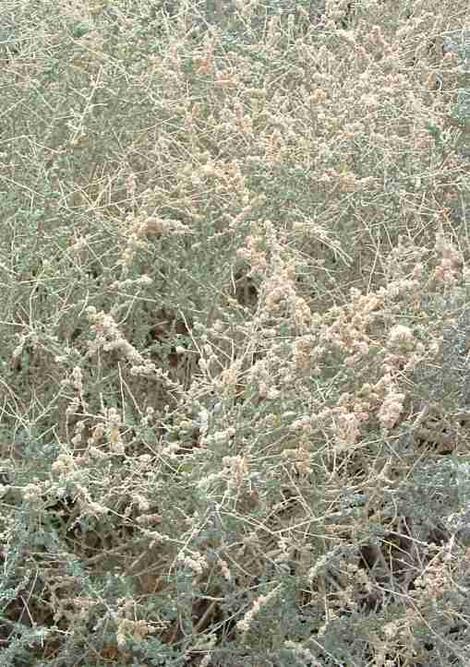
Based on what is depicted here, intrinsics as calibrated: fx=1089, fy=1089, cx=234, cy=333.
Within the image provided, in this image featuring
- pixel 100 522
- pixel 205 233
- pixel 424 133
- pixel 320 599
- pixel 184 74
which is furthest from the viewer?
pixel 184 74

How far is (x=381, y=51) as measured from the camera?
2.77 meters

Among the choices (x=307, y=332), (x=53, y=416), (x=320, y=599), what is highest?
(x=307, y=332)

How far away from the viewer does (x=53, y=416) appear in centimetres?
201

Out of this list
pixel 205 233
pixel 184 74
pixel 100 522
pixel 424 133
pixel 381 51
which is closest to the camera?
pixel 100 522

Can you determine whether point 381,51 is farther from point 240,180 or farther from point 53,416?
point 53,416

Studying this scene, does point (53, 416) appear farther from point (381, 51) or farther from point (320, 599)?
point (381, 51)

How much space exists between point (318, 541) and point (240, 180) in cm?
67

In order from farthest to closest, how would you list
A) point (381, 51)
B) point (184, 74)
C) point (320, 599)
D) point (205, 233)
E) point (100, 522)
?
1. point (381, 51)
2. point (184, 74)
3. point (205, 233)
4. point (100, 522)
5. point (320, 599)

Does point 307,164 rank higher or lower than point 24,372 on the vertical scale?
higher

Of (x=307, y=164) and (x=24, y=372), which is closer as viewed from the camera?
(x=24, y=372)

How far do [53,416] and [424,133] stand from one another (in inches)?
39.0

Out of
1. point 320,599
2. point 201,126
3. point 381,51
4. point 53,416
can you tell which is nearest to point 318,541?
point 320,599

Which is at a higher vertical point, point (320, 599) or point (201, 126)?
point (201, 126)

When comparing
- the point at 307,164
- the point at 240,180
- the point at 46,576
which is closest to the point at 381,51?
the point at 307,164
